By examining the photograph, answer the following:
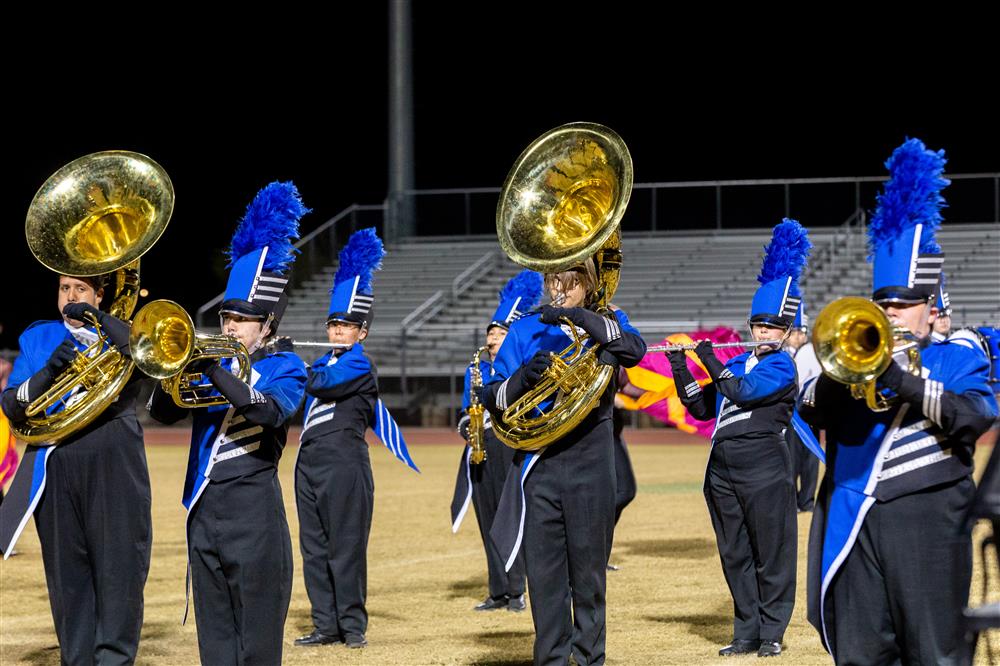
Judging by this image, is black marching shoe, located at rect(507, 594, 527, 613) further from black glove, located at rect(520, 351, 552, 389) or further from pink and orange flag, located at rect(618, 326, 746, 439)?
black glove, located at rect(520, 351, 552, 389)

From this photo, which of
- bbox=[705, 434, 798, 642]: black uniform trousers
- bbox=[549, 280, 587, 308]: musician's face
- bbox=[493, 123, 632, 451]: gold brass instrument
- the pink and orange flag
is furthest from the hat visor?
the pink and orange flag

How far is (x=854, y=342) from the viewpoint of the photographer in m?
4.05

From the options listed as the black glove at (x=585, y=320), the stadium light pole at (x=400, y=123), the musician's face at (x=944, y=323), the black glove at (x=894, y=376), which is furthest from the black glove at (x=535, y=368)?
the stadium light pole at (x=400, y=123)

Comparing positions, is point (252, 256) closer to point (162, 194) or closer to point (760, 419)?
point (162, 194)

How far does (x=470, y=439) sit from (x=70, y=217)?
3.17m

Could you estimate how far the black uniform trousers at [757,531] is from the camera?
679 centimetres

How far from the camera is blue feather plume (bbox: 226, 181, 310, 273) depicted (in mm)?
5320

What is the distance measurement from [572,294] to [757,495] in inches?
69.5

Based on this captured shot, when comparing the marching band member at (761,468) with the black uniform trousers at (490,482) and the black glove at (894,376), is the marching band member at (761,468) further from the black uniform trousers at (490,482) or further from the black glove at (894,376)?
the black glove at (894,376)

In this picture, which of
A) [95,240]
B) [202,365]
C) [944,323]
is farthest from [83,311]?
[944,323]

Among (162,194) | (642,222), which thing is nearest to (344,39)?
(642,222)

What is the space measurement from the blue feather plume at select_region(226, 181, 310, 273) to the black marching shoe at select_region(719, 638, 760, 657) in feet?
9.42

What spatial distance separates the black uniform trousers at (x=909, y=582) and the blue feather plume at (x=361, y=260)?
370cm

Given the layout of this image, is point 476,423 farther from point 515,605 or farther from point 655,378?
point 655,378
